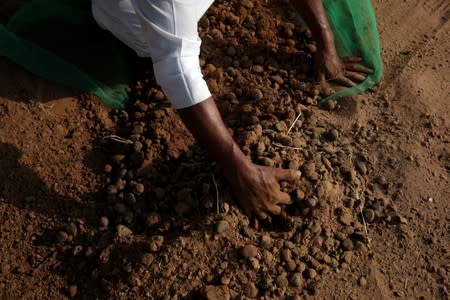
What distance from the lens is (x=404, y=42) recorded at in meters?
2.90

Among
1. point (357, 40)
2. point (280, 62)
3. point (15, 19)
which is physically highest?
point (357, 40)

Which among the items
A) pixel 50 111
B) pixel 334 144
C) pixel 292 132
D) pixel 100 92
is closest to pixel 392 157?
pixel 334 144

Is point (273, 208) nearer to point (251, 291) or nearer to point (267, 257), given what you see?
point (267, 257)

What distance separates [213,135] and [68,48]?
1096 mm

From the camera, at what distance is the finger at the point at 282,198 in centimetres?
212

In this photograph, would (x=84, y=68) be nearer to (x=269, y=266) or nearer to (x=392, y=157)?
(x=269, y=266)

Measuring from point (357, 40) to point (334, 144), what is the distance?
0.60 meters

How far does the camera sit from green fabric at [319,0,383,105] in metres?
2.70

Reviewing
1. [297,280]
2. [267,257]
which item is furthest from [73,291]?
[297,280]

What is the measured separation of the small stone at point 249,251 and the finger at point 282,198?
196 mm

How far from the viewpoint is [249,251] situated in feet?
6.82

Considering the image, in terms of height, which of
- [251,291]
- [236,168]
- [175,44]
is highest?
[175,44]

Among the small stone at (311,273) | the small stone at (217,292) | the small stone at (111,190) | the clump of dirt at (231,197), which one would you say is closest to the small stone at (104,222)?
the clump of dirt at (231,197)

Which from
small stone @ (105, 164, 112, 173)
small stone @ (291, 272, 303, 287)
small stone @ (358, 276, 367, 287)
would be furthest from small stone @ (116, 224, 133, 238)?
small stone @ (358, 276, 367, 287)
